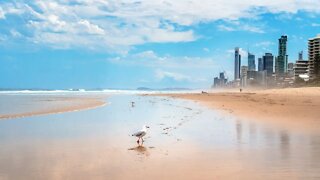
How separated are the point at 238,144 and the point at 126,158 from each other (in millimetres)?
4404

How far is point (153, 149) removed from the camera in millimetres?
13656

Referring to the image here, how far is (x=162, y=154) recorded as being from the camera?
12.5 meters

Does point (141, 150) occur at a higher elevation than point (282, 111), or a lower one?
lower

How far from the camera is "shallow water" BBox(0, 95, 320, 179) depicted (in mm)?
9633

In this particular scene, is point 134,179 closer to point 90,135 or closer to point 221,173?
point 221,173

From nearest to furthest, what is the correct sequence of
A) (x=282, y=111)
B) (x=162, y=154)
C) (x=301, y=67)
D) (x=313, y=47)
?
(x=162, y=154)
(x=282, y=111)
(x=313, y=47)
(x=301, y=67)

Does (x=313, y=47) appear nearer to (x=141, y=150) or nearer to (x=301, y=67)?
(x=301, y=67)

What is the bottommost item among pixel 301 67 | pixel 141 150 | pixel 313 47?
pixel 141 150

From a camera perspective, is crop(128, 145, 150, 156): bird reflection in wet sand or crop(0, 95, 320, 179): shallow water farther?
crop(128, 145, 150, 156): bird reflection in wet sand

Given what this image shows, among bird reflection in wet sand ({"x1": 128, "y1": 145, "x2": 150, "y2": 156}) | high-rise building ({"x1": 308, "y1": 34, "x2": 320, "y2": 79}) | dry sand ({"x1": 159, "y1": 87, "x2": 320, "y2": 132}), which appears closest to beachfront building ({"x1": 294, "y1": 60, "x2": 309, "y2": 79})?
high-rise building ({"x1": 308, "y1": 34, "x2": 320, "y2": 79})

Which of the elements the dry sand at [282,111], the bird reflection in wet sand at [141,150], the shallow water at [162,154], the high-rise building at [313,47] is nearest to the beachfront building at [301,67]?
the high-rise building at [313,47]

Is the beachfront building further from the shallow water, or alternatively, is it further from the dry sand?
the shallow water

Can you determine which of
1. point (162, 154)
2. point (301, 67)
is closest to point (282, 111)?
point (162, 154)

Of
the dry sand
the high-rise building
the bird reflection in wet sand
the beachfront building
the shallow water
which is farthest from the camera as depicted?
the beachfront building
